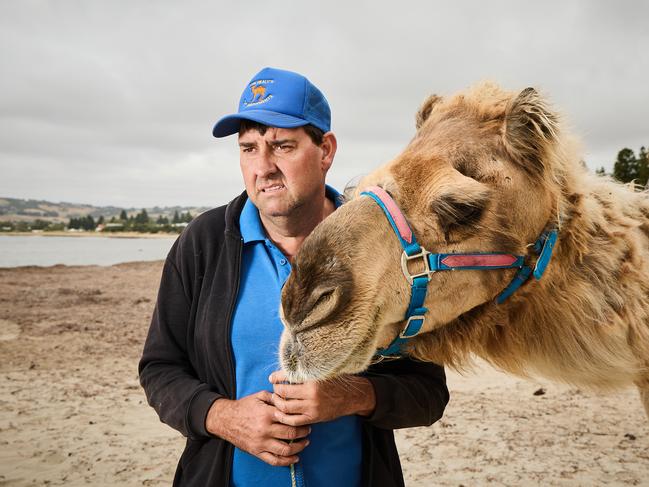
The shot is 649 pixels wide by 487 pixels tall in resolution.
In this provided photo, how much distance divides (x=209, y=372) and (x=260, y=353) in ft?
1.17

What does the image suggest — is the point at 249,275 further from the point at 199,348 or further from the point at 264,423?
the point at 264,423

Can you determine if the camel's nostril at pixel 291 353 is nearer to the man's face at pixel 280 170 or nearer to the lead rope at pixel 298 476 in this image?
the lead rope at pixel 298 476

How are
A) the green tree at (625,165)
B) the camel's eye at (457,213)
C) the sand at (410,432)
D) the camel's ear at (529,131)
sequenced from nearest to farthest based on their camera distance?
the camel's eye at (457,213)
the camel's ear at (529,131)
the sand at (410,432)
the green tree at (625,165)

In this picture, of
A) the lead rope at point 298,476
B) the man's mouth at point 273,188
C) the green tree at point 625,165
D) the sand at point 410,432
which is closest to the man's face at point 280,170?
the man's mouth at point 273,188

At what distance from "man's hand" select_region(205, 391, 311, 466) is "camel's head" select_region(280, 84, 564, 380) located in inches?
13.5

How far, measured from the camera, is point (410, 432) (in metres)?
6.66

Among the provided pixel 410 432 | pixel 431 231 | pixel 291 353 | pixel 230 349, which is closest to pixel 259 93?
pixel 431 231

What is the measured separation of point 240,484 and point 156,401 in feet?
2.15

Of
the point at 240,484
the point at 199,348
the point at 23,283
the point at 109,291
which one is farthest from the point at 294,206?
the point at 23,283

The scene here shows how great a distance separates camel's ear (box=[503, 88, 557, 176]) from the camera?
7.64ft

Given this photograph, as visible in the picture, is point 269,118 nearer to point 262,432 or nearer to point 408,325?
point 408,325

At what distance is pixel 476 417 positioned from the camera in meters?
6.99

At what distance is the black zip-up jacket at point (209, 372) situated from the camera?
254cm

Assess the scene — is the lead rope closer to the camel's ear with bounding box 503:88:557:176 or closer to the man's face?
the man's face
